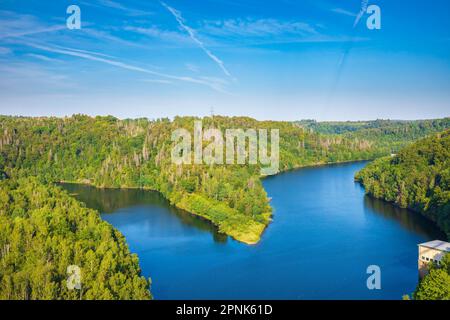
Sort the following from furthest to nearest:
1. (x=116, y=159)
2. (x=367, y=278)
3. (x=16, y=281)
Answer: (x=116, y=159) < (x=367, y=278) < (x=16, y=281)

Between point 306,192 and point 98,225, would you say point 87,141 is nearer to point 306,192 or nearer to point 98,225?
point 306,192

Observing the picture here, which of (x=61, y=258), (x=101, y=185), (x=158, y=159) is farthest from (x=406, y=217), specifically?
(x=101, y=185)

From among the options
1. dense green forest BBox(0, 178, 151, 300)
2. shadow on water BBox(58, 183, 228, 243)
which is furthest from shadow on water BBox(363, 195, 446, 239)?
dense green forest BBox(0, 178, 151, 300)

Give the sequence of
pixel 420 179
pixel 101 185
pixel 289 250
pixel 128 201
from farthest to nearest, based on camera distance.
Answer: pixel 101 185, pixel 128 201, pixel 420 179, pixel 289 250

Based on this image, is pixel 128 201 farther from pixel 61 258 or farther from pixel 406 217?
pixel 61 258
